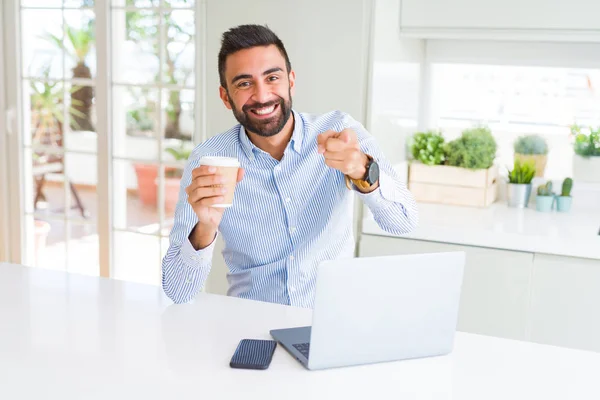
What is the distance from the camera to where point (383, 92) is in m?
3.03

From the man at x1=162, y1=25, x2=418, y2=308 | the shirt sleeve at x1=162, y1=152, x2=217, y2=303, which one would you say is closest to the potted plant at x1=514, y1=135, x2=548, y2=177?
the man at x1=162, y1=25, x2=418, y2=308

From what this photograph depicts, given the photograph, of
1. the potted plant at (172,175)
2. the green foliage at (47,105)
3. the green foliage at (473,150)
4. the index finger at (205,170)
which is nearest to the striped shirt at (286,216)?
the index finger at (205,170)

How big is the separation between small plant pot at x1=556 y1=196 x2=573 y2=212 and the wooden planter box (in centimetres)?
28

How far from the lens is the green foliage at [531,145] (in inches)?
132

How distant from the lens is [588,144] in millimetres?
3260

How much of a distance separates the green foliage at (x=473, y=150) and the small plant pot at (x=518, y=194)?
0.46ft

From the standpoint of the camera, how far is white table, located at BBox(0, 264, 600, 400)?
4.31 feet

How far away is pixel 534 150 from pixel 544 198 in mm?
319

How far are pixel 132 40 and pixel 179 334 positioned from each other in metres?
2.28

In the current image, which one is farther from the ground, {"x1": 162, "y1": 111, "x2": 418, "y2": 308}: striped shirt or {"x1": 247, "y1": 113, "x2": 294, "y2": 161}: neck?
{"x1": 247, "y1": 113, "x2": 294, "y2": 161}: neck

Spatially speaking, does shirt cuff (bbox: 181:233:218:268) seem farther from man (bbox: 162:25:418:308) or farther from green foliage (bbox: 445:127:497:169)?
green foliage (bbox: 445:127:497:169)

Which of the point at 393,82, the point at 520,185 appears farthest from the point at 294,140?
the point at 520,185

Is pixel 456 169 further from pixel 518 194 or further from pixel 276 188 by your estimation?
pixel 276 188

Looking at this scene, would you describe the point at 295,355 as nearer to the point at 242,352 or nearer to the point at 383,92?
the point at 242,352
